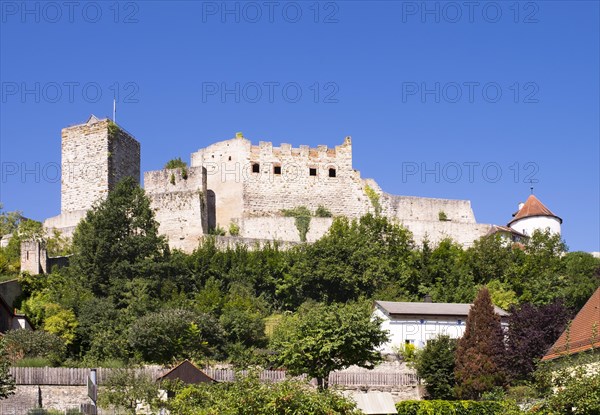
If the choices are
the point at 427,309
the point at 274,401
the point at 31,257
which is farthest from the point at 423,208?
the point at 274,401

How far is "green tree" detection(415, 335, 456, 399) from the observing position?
39.6m

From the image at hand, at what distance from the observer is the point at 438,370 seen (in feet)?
131

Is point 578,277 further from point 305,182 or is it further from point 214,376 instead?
point 214,376

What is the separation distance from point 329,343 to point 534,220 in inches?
1200

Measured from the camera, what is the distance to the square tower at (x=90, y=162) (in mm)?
58594

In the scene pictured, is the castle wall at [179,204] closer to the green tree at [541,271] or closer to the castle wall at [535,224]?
the green tree at [541,271]

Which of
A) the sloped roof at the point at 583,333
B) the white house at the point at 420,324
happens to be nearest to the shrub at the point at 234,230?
→ the white house at the point at 420,324

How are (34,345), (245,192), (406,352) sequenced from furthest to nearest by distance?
1. (245,192)
2. (406,352)
3. (34,345)

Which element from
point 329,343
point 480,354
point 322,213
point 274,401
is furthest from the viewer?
point 322,213

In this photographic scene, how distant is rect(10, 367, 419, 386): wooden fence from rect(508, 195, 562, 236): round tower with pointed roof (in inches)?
1044

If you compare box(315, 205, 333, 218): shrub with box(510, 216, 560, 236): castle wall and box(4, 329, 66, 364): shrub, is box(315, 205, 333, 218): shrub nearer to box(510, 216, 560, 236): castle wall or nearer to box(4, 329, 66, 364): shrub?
box(510, 216, 560, 236): castle wall

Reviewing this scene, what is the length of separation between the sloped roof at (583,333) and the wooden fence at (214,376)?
701 cm

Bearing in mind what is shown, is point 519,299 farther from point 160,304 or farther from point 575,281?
point 160,304

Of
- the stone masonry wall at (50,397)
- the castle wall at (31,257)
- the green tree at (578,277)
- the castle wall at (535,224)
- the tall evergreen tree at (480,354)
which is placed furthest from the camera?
the castle wall at (535,224)
